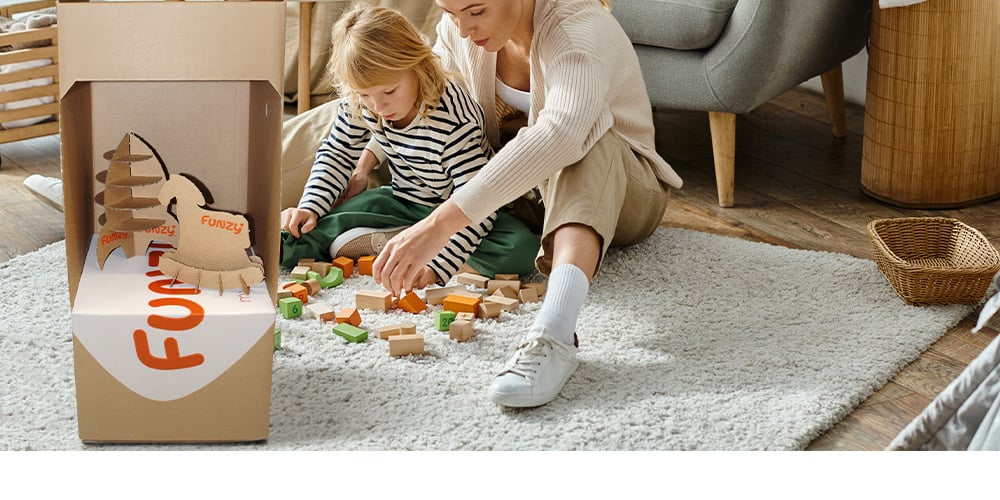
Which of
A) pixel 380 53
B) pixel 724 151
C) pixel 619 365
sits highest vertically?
pixel 380 53

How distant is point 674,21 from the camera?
2.11 meters

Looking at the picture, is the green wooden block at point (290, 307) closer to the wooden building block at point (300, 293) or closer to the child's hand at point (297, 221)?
the wooden building block at point (300, 293)

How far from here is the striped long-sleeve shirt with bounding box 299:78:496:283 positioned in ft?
5.89

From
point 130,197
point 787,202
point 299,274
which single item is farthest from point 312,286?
point 787,202

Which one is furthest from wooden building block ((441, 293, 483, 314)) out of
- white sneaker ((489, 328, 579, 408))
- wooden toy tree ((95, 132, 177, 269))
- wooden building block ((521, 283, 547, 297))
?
wooden toy tree ((95, 132, 177, 269))

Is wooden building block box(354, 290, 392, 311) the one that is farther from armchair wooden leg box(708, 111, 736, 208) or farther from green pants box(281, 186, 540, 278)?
armchair wooden leg box(708, 111, 736, 208)

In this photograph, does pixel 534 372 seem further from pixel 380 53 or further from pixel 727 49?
pixel 727 49

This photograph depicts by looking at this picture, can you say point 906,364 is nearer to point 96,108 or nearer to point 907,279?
point 907,279

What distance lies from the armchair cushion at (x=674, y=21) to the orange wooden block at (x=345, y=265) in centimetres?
75

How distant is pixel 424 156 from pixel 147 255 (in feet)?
1.86

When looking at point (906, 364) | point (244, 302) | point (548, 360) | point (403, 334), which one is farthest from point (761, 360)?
point (244, 302)

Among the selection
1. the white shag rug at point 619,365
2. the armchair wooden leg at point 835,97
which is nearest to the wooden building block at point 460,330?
the white shag rug at point 619,365

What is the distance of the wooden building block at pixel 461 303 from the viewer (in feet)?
5.48

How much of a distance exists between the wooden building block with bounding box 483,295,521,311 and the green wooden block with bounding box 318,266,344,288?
27 cm
